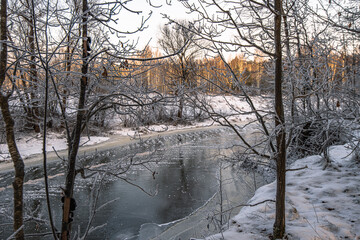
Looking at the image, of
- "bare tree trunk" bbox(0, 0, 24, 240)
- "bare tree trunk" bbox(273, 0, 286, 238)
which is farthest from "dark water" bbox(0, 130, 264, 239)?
"bare tree trunk" bbox(0, 0, 24, 240)

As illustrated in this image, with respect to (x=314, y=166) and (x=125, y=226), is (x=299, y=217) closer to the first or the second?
(x=314, y=166)

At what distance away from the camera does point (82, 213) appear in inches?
280

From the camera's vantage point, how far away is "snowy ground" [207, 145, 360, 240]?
377 cm

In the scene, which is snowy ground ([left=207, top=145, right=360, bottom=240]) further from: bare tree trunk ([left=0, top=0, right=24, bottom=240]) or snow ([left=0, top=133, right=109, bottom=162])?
snow ([left=0, top=133, right=109, bottom=162])

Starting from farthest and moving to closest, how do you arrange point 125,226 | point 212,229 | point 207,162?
1. point 207,162
2. point 125,226
3. point 212,229

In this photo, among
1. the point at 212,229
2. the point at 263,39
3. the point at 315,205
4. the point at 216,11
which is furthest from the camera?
the point at 212,229

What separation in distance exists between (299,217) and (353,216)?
76cm

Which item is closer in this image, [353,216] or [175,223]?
[353,216]

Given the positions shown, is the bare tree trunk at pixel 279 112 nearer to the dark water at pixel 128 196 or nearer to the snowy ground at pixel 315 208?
the snowy ground at pixel 315 208

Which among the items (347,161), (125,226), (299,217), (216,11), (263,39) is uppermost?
→ (216,11)

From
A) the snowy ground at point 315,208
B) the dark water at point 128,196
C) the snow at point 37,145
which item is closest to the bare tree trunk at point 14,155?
the dark water at point 128,196

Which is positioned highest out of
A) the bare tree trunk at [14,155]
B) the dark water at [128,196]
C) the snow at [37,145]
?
the bare tree trunk at [14,155]

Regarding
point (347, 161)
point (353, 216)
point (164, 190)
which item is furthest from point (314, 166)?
point (164, 190)

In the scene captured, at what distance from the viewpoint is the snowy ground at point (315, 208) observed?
3.77 meters
